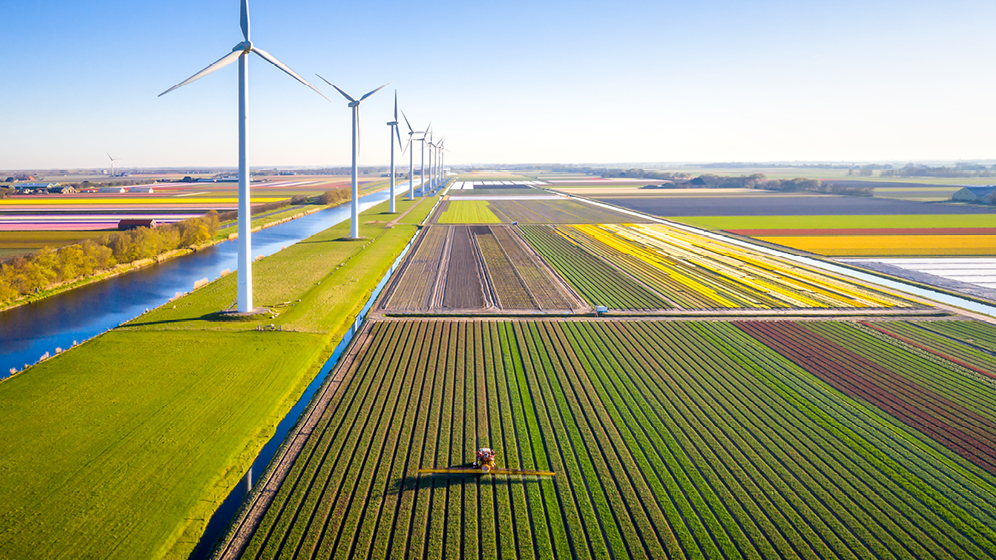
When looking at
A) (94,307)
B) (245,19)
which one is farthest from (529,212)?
(245,19)

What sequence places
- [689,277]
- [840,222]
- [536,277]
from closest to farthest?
[536,277] → [689,277] → [840,222]

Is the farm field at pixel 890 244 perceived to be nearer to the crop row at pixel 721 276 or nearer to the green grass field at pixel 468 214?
the crop row at pixel 721 276

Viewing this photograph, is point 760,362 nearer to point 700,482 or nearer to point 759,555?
point 700,482

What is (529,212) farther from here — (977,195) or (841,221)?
(977,195)

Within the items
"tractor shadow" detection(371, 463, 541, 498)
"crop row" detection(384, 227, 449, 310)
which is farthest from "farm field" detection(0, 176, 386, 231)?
"tractor shadow" detection(371, 463, 541, 498)

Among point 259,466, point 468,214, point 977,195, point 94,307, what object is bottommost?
point 259,466

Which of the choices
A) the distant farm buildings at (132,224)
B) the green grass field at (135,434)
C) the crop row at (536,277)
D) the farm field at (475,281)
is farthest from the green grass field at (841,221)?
the distant farm buildings at (132,224)

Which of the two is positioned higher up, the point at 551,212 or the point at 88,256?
the point at 551,212
